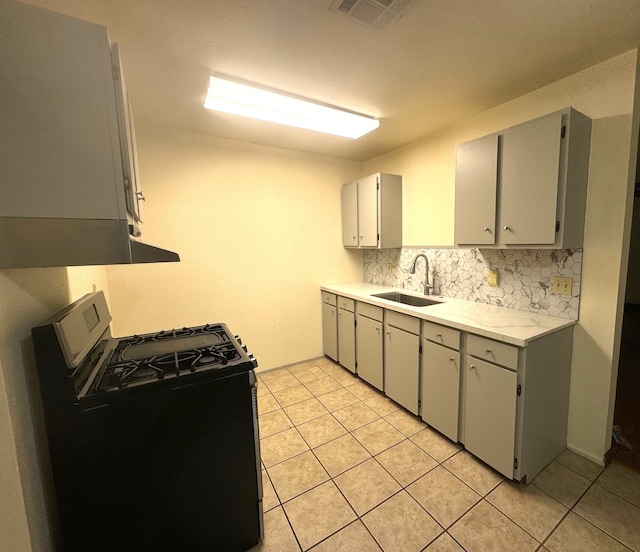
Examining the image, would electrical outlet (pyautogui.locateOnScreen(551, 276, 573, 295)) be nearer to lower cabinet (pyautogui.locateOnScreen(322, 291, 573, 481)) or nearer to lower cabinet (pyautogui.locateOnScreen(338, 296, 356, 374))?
lower cabinet (pyautogui.locateOnScreen(322, 291, 573, 481))

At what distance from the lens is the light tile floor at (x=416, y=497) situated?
1.43 m

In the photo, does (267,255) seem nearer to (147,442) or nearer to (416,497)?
(147,442)

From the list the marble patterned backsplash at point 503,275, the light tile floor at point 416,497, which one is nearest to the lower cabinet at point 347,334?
the marble patterned backsplash at point 503,275

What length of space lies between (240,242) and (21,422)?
2.32m

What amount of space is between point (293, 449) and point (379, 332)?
1.21 metres

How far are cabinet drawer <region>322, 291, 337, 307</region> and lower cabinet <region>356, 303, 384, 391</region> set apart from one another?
47 cm

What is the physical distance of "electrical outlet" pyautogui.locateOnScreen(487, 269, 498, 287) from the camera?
236cm

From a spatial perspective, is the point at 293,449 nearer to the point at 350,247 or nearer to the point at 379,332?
the point at 379,332

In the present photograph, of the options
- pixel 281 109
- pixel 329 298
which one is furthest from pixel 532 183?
pixel 329 298

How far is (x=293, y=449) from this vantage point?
2.11 meters

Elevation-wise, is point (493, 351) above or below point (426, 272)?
below

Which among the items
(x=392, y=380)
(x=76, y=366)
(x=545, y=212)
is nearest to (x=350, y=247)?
(x=392, y=380)

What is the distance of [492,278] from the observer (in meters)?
2.38

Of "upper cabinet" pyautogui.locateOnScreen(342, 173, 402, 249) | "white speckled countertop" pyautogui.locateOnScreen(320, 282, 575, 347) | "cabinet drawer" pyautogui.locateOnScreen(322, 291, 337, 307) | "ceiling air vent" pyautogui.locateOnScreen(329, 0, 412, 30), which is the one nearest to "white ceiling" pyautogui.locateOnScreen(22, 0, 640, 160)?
"ceiling air vent" pyautogui.locateOnScreen(329, 0, 412, 30)
